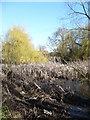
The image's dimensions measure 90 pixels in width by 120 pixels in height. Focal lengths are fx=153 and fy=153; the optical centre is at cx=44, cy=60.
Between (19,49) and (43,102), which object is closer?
(43,102)

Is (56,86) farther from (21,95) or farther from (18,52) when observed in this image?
(18,52)

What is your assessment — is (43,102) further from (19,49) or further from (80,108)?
(19,49)

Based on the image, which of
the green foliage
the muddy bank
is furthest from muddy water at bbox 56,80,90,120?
the green foliage

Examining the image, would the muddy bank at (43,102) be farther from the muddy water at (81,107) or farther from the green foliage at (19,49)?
the green foliage at (19,49)

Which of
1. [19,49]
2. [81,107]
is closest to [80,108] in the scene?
[81,107]

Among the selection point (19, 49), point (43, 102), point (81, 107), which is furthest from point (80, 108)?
point (19, 49)

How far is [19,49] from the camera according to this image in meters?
1.96

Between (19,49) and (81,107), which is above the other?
(19,49)

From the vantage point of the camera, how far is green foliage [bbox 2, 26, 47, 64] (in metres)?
1.89

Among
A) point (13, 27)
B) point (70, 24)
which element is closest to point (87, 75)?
point (70, 24)

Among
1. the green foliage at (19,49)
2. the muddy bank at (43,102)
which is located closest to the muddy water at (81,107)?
the muddy bank at (43,102)

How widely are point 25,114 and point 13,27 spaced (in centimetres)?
152

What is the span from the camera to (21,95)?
1.25 m

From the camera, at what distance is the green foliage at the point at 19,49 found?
1889 mm
